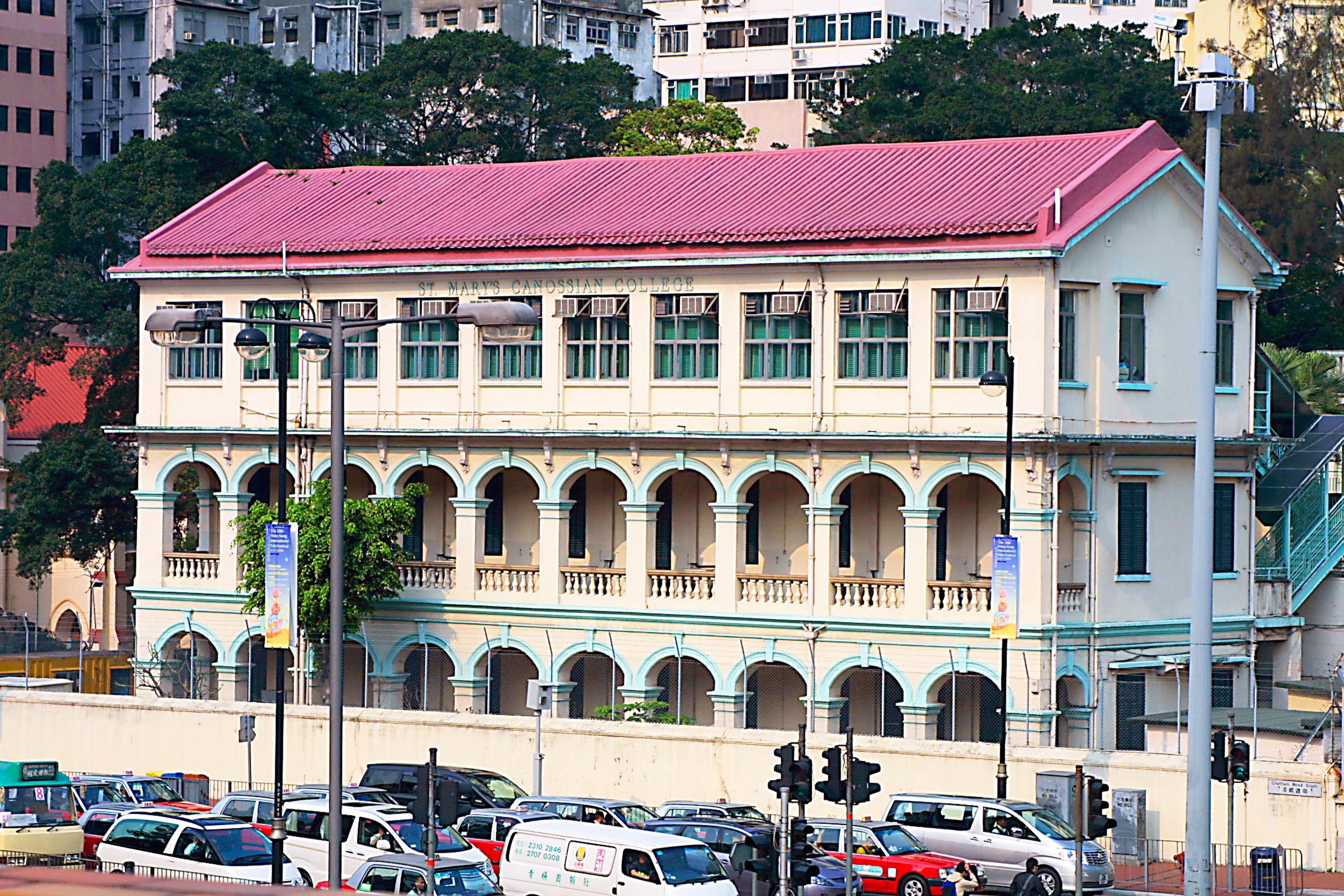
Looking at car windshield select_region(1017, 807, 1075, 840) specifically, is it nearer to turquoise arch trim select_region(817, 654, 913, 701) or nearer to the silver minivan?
the silver minivan

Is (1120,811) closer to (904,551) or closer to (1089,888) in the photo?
(1089,888)

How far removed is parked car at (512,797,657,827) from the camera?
39156 millimetres

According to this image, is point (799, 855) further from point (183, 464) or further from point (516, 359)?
point (183, 464)

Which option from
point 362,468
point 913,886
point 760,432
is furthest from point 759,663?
point 913,886

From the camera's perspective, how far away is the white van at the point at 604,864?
110 feet

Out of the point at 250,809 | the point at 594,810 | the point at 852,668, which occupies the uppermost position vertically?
the point at 852,668

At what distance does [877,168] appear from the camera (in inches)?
2261

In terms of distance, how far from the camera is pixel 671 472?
5775cm

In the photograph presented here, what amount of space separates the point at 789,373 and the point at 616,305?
181 inches

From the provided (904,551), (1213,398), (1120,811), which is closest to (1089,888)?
(1120,811)

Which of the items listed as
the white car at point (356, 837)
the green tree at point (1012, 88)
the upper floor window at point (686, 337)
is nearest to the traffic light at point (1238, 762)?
the white car at point (356, 837)

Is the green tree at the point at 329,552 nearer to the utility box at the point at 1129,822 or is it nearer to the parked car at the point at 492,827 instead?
the parked car at the point at 492,827

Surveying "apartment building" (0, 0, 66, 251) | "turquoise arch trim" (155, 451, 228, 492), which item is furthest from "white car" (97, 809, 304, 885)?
"apartment building" (0, 0, 66, 251)

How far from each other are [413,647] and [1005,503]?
1802 cm
